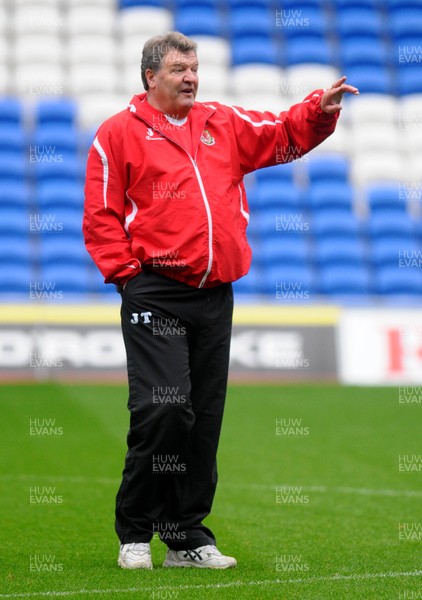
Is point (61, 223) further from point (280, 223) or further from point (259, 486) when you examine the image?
point (259, 486)

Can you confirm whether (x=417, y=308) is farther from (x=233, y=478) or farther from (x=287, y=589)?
(x=287, y=589)

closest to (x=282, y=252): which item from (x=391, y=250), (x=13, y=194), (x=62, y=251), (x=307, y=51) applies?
(x=391, y=250)

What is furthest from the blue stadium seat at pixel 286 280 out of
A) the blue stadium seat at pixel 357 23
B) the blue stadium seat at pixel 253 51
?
the blue stadium seat at pixel 357 23

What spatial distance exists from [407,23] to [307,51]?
2.03 m

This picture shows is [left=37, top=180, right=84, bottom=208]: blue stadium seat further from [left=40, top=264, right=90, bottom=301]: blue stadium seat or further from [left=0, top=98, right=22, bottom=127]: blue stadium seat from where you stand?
[left=0, top=98, right=22, bottom=127]: blue stadium seat

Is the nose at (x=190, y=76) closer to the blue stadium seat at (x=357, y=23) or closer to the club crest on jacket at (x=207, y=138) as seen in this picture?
the club crest on jacket at (x=207, y=138)

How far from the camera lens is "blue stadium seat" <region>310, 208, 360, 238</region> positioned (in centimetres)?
1731

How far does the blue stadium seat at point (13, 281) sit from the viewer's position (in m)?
15.6

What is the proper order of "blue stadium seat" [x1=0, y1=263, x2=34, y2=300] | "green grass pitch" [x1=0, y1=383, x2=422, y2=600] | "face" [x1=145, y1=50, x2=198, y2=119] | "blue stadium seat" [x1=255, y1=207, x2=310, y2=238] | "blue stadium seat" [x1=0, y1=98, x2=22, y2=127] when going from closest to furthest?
"green grass pitch" [x1=0, y1=383, x2=422, y2=600], "face" [x1=145, y1=50, x2=198, y2=119], "blue stadium seat" [x1=0, y1=263, x2=34, y2=300], "blue stadium seat" [x1=255, y1=207, x2=310, y2=238], "blue stadium seat" [x1=0, y1=98, x2=22, y2=127]

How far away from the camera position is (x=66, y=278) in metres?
15.7

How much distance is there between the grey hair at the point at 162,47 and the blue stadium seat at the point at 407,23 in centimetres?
1606

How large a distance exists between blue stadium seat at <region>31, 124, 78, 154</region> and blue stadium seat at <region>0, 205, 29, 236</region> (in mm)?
1097

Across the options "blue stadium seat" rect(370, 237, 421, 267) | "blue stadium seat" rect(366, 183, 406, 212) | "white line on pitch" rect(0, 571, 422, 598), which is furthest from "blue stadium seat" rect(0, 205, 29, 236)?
"white line on pitch" rect(0, 571, 422, 598)

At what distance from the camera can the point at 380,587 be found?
14.6ft
